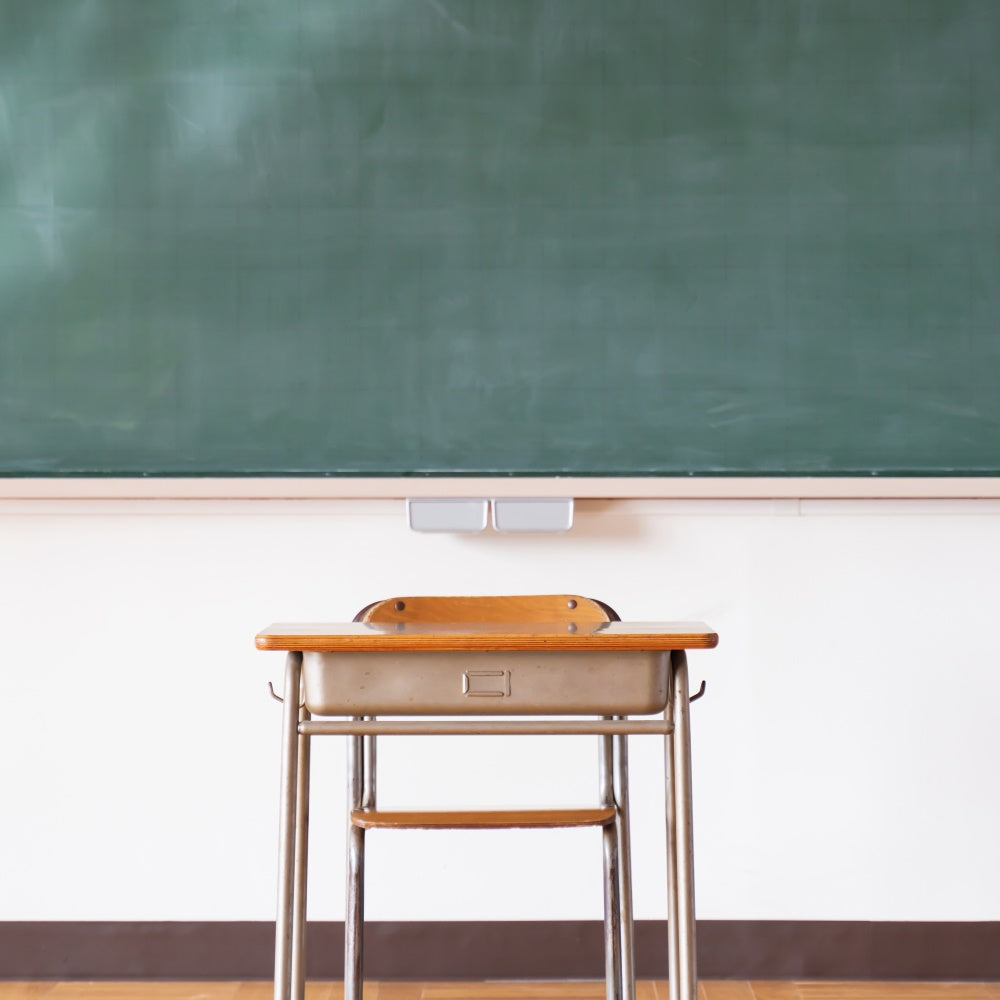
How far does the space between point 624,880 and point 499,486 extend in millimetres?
792

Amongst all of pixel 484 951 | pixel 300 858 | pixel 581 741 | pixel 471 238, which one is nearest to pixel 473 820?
pixel 300 858

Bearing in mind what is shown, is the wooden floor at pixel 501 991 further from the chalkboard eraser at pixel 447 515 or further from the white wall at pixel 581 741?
the chalkboard eraser at pixel 447 515

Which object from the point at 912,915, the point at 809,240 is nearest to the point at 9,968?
the point at 912,915

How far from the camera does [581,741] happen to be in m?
2.21

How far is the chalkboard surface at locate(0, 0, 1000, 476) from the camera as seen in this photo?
7.06 feet

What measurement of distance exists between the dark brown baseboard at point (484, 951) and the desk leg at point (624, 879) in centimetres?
39

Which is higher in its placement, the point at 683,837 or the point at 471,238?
the point at 471,238

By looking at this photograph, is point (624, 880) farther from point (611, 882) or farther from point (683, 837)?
point (683, 837)

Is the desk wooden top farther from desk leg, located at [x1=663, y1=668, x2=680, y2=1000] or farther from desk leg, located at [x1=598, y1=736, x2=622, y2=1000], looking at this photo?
desk leg, located at [x1=598, y1=736, x2=622, y2=1000]

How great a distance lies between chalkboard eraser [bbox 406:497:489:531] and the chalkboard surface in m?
0.08

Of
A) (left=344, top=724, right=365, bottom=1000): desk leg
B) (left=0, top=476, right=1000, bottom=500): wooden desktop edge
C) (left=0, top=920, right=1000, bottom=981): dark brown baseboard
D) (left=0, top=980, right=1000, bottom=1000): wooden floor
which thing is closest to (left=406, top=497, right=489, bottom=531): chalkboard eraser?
(left=0, top=476, right=1000, bottom=500): wooden desktop edge

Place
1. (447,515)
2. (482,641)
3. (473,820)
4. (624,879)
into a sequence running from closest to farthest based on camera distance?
(482,641), (473,820), (624,879), (447,515)

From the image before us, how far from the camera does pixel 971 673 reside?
2.21 metres

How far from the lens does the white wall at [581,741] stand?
2.21 meters
